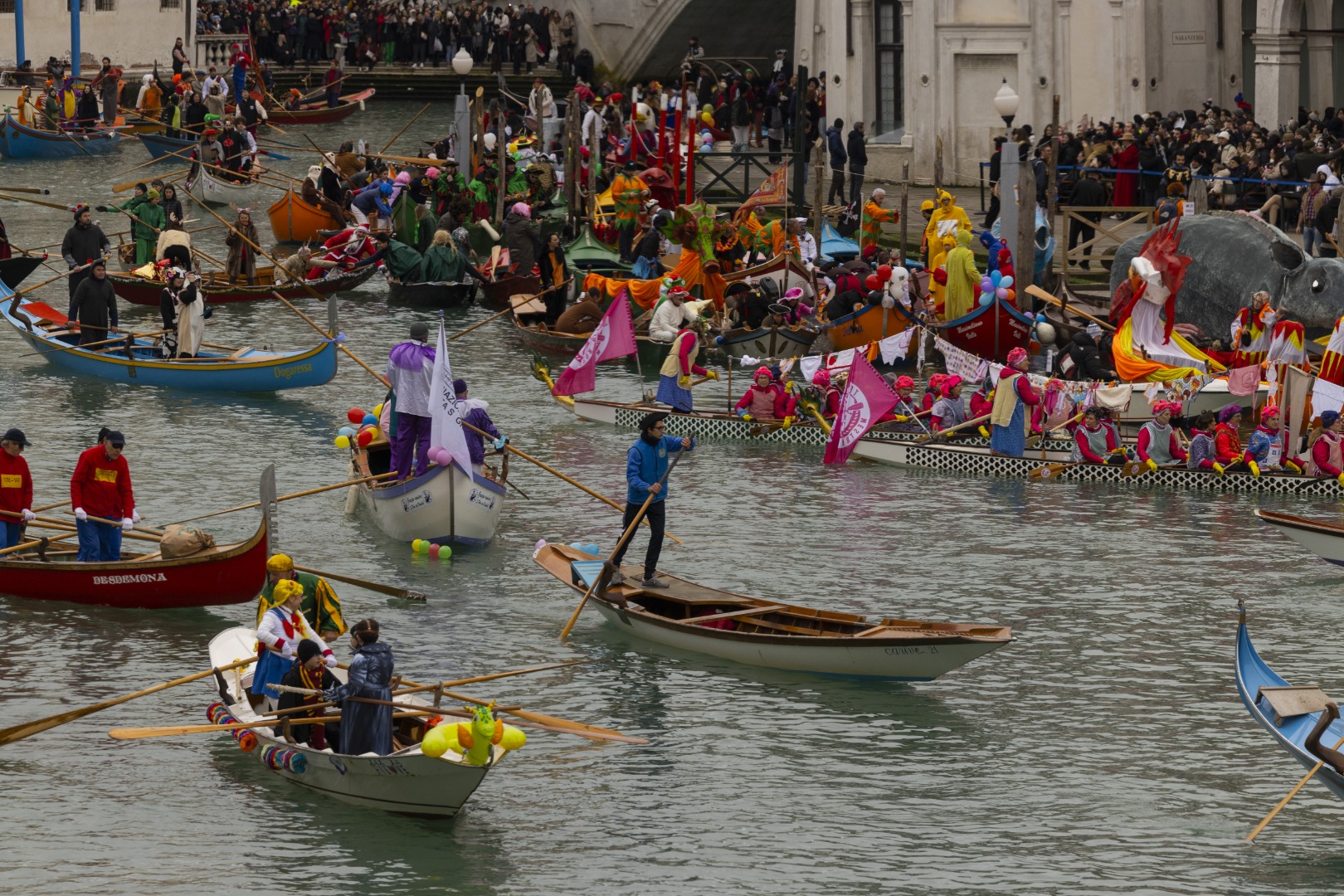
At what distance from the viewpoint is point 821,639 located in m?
16.6

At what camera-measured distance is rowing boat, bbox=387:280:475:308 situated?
34656 mm

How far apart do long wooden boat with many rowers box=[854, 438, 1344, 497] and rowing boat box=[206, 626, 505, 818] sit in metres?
10.3

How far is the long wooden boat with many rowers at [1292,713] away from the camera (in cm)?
1332

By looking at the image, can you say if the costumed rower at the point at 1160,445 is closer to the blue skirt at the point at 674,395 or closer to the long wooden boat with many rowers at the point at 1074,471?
the long wooden boat with many rowers at the point at 1074,471

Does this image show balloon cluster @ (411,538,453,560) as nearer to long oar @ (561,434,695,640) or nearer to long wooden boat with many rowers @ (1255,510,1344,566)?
long oar @ (561,434,695,640)

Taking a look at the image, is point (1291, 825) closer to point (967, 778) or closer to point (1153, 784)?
point (1153, 784)

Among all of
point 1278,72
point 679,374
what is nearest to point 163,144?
point 1278,72

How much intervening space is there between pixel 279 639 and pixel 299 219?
27012 mm

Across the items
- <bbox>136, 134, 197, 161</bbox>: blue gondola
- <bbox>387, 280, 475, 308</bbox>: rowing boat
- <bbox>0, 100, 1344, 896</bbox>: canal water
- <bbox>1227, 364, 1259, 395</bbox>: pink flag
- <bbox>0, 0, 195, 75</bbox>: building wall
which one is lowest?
<bbox>0, 100, 1344, 896</bbox>: canal water

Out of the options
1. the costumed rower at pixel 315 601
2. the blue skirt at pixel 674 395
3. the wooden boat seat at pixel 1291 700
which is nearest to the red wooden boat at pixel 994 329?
the blue skirt at pixel 674 395

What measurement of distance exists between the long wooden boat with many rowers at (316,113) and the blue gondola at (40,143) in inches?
202

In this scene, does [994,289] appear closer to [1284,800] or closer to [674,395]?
[674,395]

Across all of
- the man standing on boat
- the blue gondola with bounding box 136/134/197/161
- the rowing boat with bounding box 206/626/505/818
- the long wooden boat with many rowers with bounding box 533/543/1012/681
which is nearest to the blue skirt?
the man standing on boat

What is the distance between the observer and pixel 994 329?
28.5 meters
